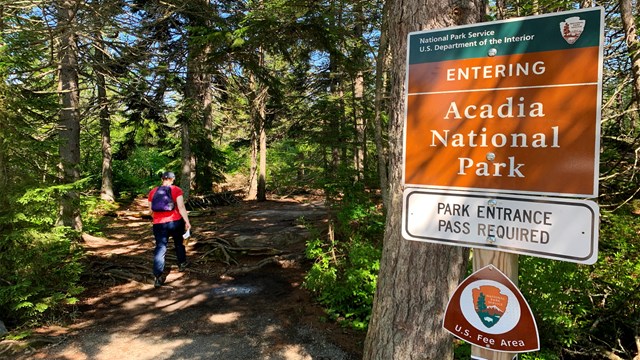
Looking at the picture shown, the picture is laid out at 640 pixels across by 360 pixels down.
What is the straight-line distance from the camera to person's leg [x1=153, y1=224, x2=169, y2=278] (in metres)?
6.75

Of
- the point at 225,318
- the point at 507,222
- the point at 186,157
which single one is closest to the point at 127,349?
the point at 225,318

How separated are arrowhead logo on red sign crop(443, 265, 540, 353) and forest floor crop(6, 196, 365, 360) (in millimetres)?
2928

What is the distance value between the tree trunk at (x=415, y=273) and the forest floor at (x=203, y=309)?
2.16 m

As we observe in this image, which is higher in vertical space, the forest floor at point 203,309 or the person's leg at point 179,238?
the person's leg at point 179,238

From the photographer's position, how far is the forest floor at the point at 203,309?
14.2 feet

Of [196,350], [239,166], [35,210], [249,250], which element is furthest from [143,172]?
[196,350]

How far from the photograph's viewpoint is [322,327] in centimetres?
504

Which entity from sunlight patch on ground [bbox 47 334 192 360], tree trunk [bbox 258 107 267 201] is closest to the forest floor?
sunlight patch on ground [bbox 47 334 192 360]

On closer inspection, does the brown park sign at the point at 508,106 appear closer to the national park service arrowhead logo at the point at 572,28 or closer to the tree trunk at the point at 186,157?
the national park service arrowhead logo at the point at 572,28

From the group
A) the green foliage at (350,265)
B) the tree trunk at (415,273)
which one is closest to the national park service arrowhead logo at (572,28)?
the tree trunk at (415,273)

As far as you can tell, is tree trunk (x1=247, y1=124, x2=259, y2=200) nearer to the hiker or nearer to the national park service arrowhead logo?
the hiker

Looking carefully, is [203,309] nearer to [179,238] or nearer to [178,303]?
[178,303]

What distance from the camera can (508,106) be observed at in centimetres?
162

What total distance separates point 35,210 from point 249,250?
445 cm
